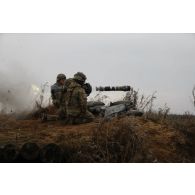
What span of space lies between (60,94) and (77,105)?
1391mm

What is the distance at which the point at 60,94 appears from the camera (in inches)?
586

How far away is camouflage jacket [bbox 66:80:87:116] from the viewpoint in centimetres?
1355

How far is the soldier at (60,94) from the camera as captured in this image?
1451cm

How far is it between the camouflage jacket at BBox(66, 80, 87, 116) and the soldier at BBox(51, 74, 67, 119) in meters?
0.73

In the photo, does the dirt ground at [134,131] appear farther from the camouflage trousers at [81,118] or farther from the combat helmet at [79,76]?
the combat helmet at [79,76]

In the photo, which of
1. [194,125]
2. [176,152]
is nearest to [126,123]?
[176,152]

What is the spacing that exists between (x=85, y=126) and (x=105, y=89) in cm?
259

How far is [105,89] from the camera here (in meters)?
14.9

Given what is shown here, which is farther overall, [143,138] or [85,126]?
[85,126]

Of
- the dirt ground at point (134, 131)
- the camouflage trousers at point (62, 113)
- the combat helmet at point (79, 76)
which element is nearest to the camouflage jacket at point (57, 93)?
the camouflage trousers at point (62, 113)

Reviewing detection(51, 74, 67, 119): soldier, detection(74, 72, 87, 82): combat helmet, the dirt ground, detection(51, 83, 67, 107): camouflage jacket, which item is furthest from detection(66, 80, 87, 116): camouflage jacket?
detection(51, 83, 67, 107): camouflage jacket

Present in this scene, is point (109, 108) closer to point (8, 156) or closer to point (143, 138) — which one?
point (143, 138)

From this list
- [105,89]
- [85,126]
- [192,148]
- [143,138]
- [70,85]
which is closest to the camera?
[143,138]

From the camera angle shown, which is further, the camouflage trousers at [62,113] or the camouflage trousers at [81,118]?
the camouflage trousers at [62,113]
